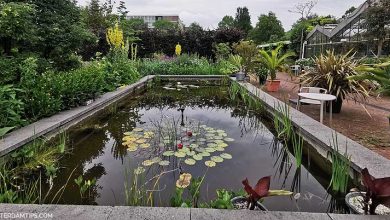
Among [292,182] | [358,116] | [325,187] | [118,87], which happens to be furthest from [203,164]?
[118,87]

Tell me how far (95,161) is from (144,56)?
14753 millimetres

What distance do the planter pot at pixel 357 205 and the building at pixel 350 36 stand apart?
10.5m

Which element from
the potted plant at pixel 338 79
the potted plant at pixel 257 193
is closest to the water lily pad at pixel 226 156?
the potted plant at pixel 257 193

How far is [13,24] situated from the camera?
14.1 ft

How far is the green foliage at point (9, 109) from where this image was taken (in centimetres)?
336

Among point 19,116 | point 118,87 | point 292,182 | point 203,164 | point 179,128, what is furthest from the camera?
point 118,87

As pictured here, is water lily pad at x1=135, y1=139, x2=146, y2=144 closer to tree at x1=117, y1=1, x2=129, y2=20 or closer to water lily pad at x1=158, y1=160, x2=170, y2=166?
water lily pad at x1=158, y1=160, x2=170, y2=166

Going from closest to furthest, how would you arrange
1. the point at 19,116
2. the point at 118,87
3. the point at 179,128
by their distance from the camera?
the point at 19,116, the point at 179,128, the point at 118,87

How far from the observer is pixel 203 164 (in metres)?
3.09

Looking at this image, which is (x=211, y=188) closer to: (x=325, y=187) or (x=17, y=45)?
(x=325, y=187)

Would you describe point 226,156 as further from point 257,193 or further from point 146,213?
point 146,213

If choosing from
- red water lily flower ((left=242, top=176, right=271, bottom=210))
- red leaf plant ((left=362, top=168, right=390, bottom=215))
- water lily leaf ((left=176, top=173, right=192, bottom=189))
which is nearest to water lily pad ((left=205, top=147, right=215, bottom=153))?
water lily leaf ((left=176, top=173, right=192, bottom=189))

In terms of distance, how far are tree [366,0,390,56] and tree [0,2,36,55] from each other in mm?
10890

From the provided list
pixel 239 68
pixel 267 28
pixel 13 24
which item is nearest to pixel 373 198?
pixel 13 24
